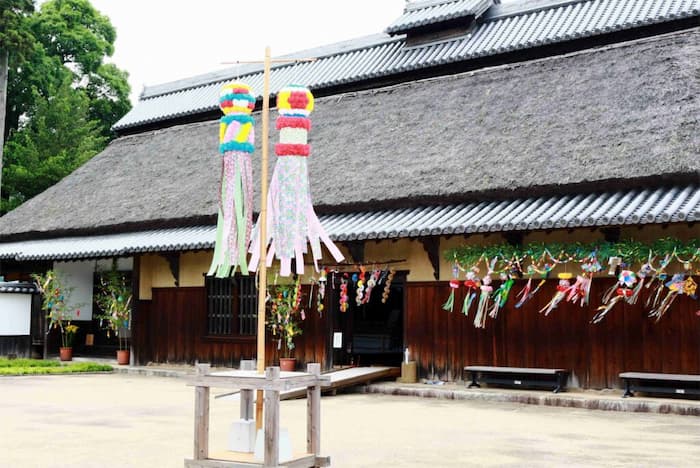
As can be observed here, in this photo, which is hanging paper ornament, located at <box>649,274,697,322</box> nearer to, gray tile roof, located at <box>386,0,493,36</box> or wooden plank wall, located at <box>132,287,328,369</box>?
wooden plank wall, located at <box>132,287,328,369</box>

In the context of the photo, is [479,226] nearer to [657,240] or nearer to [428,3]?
[657,240]

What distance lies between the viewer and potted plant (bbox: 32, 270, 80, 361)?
62.0 ft

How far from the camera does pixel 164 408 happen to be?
36.4ft

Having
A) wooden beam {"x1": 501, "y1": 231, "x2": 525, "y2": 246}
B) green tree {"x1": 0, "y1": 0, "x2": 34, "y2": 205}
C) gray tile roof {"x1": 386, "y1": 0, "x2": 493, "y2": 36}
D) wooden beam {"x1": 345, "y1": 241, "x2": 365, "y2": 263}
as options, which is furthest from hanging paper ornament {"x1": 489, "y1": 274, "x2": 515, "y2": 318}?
green tree {"x1": 0, "y1": 0, "x2": 34, "y2": 205}

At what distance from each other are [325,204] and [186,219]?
357 centimetres

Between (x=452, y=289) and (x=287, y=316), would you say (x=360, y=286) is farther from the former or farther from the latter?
(x=287, y=316)

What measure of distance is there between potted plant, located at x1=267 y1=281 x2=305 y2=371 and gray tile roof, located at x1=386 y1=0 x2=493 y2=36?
7679 mm

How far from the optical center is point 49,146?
33906mm

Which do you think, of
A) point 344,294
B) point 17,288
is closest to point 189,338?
point 344,294

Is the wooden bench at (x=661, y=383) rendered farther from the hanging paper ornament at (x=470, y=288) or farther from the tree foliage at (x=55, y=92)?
the tree foliage at (x=55, y=92)

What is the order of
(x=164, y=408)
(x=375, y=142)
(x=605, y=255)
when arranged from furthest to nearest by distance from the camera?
(x=375, y=142)
(x=605, y=255)
(x=164, y=408)

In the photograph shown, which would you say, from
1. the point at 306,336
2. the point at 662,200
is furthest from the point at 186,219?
the point at 662,200

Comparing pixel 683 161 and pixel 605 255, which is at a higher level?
pixel 683 161

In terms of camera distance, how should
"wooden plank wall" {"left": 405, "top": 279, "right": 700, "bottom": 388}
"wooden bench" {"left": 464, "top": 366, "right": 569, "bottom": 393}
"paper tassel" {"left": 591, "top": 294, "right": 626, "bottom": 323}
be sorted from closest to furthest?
"wooden plank wall" {"left": 405, "top": 279, "right": 700, "bottom": 388} < "paper tassel" {"left": 591, "top": 294, "right": 626, "bottom": 323} < "wooden bench" {"left": 464, "top": 366, "right": 569, "bottom": 393}
